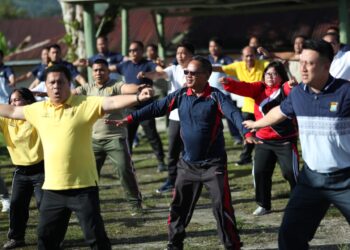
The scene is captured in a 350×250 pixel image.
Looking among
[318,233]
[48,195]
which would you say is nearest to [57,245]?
[48,195]

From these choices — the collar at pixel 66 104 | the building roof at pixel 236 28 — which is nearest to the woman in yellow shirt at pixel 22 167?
the collar at pixel 66 104

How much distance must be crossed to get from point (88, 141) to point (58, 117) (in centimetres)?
34

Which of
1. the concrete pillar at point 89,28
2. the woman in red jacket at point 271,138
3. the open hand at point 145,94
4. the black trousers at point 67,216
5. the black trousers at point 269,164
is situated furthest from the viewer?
the concrete pillar at point 89,28

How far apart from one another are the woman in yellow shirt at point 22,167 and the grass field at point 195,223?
0.84ft

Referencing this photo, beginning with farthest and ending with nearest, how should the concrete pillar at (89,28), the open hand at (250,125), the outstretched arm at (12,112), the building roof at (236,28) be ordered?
the building roof at (236,28)
the concrete pillar at (89,28)
the outstretched arm at (12,112)
the open hand at (250,125)

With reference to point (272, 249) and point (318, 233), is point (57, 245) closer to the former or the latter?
point (272, 249)

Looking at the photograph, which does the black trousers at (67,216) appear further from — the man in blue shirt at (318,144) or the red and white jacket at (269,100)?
the red and white jacket at (269,100)

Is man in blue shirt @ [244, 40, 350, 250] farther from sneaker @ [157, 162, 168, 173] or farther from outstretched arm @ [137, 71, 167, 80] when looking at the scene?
sneaker @ [157, 162, 168, 173]

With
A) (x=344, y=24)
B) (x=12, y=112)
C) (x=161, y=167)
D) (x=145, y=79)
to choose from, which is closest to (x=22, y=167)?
(x=12, y=112)

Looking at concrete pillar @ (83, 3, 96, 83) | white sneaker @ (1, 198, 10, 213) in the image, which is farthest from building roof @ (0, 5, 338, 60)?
white sneaker @ (1, 198, 10, 213)

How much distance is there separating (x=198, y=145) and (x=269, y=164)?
212cm

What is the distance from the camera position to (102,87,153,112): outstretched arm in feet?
21.5

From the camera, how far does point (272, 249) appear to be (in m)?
8.07

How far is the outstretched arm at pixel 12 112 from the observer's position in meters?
7.16
